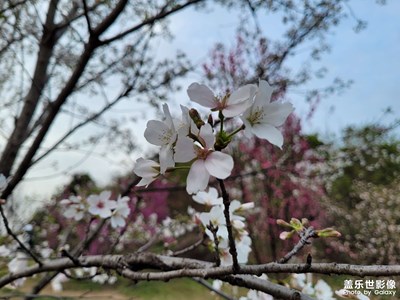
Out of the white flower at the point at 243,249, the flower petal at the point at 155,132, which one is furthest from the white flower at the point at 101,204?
the flower petal at the point at 155,132

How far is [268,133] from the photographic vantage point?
76 centimetres

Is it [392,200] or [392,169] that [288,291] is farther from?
[392,169]

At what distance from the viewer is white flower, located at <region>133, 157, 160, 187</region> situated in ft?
2.67

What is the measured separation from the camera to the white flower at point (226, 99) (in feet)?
2.40

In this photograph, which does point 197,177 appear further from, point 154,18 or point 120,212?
point 154,18

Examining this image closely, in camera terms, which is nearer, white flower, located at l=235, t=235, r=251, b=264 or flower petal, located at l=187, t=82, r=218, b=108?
flower petal, located at l=187, t=82, r=218, b=108

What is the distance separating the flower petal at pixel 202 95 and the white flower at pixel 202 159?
0.07m

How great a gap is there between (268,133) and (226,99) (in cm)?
11

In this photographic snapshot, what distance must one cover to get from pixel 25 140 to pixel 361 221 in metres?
6.30

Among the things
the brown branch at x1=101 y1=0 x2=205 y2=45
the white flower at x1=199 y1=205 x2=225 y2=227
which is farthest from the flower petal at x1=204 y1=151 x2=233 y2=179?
the brown branch at x1=101 y1=0 x2=205 y2=45

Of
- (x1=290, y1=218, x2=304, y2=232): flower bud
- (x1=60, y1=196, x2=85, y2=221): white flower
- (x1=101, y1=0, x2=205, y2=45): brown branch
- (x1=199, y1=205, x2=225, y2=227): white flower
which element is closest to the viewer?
(x1=290, y1=218, x2=304, y2=232): flower bud

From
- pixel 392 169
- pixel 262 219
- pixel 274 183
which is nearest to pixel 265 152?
pixel 274 183

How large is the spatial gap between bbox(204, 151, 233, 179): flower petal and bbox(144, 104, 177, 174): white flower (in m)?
0.07

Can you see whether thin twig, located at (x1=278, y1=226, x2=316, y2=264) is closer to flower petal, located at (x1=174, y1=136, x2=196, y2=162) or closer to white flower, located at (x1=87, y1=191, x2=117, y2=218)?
flower petal, located at (x1=174, y1=136, x2=196, y2=162)
